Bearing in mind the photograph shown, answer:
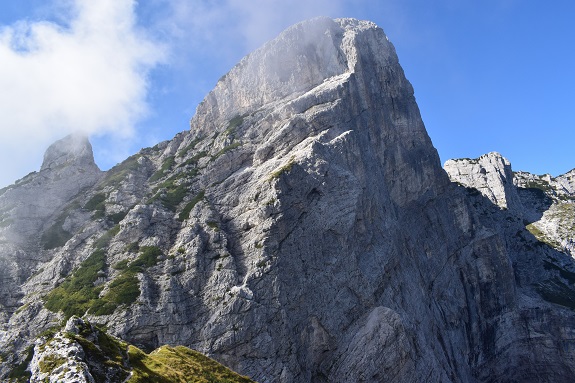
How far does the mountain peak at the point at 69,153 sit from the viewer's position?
4190 inches

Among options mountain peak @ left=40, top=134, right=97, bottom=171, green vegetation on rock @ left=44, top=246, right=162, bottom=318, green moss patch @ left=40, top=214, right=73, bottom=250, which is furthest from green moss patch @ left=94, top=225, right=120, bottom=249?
mountain peak @ left=40, top=134, right=97, bottom=171

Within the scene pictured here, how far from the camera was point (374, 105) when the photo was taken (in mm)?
100688

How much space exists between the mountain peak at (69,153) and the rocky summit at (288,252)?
496 mm

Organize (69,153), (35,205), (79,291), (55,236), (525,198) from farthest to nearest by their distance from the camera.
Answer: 1. (525,198)
2. (69,153)
3. (35,205)
4. (55,236)
5. (79,291)

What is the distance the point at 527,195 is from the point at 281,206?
160 meters

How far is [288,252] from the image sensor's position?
63188 millimetres

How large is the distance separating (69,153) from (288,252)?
233 feet

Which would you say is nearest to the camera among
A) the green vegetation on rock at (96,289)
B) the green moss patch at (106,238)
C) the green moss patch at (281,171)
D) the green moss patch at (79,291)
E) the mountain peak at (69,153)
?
the green vegetation on rock at (96,289)

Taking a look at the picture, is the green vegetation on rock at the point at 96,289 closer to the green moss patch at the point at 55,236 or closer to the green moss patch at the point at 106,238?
the green moss patch at the point at 106,238

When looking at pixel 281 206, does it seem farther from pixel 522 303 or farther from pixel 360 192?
pixel 522 303

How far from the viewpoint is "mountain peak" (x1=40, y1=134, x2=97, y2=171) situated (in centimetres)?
10644

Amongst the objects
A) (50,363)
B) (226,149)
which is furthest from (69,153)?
(50,363)

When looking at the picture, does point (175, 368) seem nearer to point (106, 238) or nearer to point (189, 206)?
point (189, 206)

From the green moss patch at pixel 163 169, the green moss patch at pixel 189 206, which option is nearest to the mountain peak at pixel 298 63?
the green moss patch at pixel 163 169
